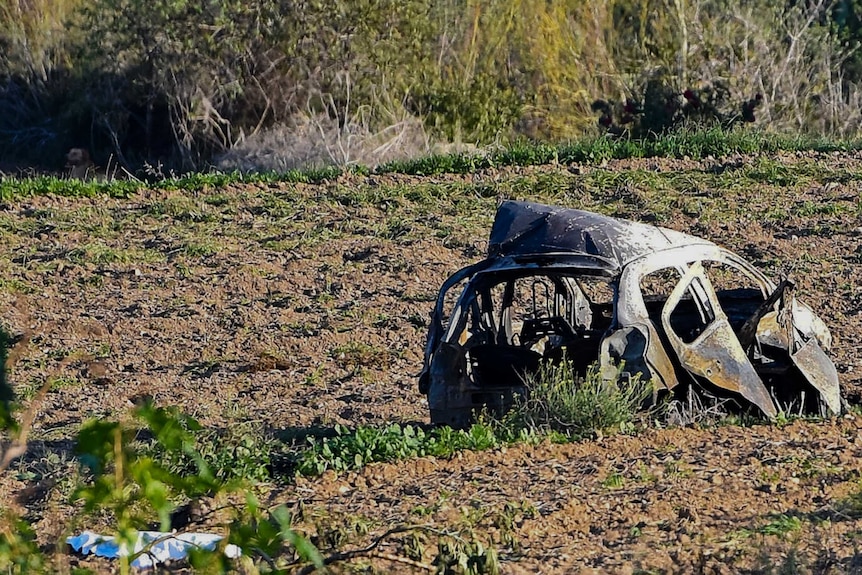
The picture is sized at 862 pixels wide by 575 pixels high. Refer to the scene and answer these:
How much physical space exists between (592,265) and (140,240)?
32.9 feet

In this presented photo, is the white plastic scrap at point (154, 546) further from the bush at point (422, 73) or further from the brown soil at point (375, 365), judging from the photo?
the bush at point (422, 73)

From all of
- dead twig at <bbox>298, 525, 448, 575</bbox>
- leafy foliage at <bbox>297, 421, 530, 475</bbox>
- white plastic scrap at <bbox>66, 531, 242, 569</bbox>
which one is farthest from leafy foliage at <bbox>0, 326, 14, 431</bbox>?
leafy foliage at <bbox>297, 421, 530, 475</bbox>

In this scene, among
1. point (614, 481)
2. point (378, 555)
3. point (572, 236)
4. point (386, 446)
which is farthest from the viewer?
point (572, 236)

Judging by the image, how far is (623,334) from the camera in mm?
9055

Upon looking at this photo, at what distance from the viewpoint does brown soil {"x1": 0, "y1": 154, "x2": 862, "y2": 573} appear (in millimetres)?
7094

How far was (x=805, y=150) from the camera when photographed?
20.3 metres

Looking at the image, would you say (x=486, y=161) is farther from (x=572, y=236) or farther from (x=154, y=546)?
(x=154, y=546)

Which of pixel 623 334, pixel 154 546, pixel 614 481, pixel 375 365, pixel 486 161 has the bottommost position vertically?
pixel 375 365

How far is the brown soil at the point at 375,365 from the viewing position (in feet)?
23.3

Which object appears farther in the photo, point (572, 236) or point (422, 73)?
point (422, 73)

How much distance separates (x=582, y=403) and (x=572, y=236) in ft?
3.61

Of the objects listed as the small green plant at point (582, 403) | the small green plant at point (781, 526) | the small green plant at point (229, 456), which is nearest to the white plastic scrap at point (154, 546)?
the small green plant at point (229, 456)

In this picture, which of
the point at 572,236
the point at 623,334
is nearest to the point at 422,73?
the point at 572,236

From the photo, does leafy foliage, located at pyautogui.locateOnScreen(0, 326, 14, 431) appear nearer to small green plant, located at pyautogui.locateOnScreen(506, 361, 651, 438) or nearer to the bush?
small green plant, located at pyautogui.locateOnScreen(506, 361, 651, 438)
